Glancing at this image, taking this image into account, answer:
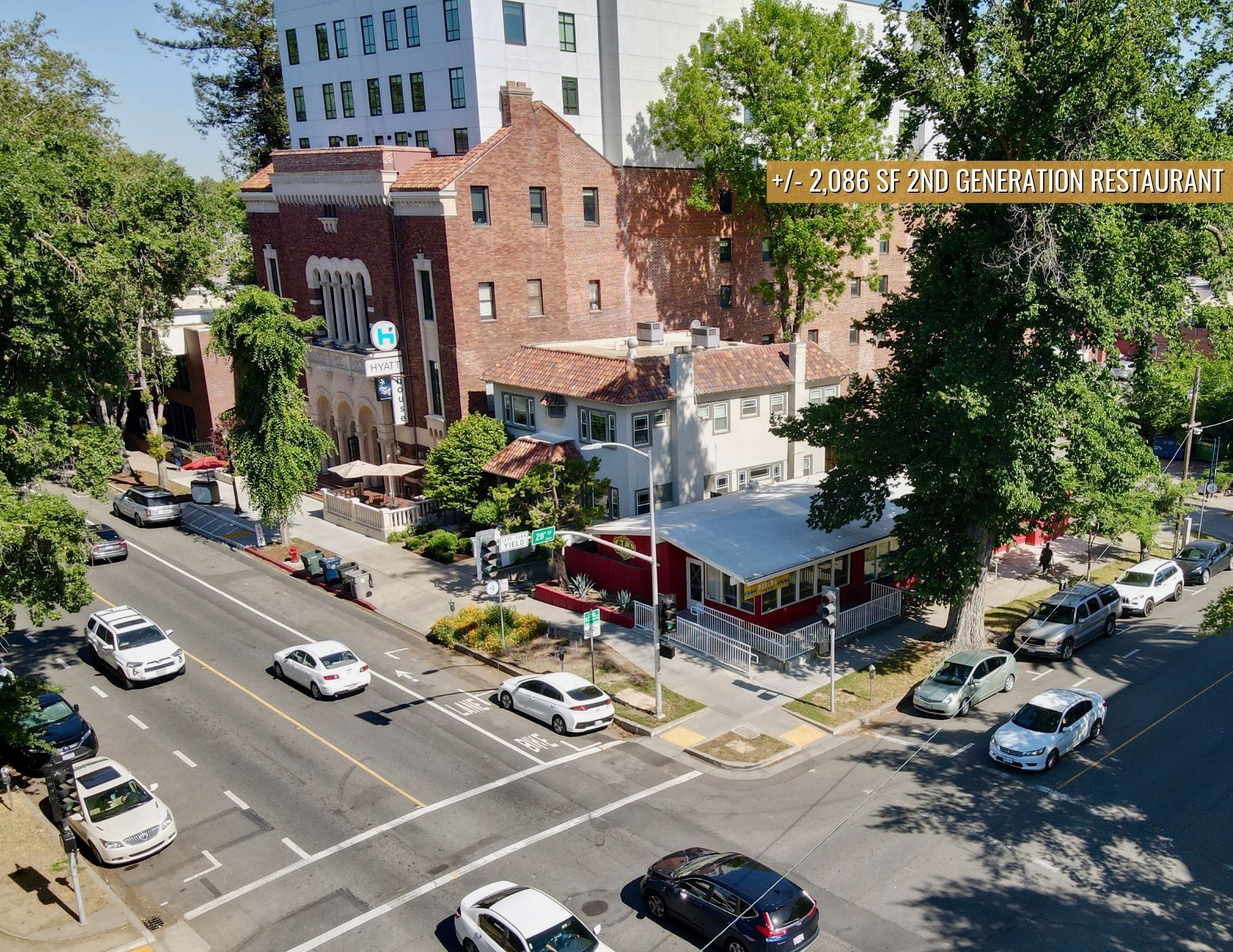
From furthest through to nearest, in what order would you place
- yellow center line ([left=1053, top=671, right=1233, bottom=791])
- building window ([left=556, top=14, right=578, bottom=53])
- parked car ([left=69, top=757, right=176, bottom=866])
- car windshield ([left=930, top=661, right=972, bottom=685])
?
building window ([left=556, top=14, right=578, bottom=53])
car windshield ([left=930, top=661, right=972, bottom=685])
yellow center line ([left=1053, top=671, right=1233, bottom=791])
parked car ([left=69, top=757, right=176, bottom=866])

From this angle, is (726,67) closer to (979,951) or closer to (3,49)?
(979,951)

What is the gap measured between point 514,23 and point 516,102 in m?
5.93

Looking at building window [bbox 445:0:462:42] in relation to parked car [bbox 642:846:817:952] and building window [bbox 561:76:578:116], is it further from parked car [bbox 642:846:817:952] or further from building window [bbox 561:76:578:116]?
parked car [bbox 642:846:817:952]

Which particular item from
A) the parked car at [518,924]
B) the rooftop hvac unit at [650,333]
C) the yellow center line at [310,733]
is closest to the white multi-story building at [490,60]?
the rooftop hvac unit at [650,333]

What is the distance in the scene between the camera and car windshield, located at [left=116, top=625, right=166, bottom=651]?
3044 centimetres

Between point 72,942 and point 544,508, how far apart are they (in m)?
20.9

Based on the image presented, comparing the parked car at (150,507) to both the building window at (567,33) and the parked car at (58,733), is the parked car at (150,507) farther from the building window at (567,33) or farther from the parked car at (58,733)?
the building window at (567,33)

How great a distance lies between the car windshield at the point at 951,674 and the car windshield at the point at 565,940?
590 inches

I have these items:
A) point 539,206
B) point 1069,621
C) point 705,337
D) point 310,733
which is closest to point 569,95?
point 539,206

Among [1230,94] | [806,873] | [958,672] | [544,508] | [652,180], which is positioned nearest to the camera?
[806,873]

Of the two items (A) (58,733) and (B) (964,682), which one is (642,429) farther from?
(A) (58,733)

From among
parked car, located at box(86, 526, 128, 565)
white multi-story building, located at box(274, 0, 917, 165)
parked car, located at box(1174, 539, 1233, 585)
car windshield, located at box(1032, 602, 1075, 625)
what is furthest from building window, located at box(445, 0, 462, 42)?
parked car, located at box(1174, 539, 1233, 585)

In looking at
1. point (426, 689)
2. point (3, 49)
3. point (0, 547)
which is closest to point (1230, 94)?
point (426, 689)

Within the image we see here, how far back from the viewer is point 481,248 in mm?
43938
